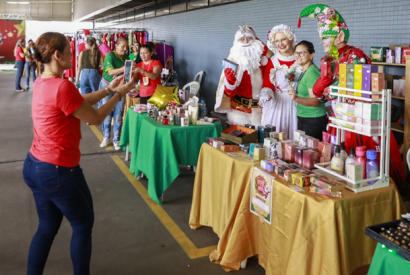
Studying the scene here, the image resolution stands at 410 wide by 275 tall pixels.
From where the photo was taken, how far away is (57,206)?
217 centimetres

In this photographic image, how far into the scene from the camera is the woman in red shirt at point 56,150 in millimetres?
2055

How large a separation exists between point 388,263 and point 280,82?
7.66 ft

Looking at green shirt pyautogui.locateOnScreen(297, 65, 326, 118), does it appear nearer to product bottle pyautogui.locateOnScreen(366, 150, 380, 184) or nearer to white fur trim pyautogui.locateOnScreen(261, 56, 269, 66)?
white fur trim pyautogui.locateOnScreen(261, 56, 269, 66)

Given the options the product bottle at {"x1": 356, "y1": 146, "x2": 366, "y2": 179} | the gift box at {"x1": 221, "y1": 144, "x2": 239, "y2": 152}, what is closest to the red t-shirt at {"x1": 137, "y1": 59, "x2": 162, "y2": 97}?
the gift box at {"x1": 221, "y1": 144, "x2": 239, "y2": 152}

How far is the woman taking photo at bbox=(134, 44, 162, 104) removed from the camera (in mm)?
5055

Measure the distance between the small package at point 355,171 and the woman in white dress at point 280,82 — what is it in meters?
1.49

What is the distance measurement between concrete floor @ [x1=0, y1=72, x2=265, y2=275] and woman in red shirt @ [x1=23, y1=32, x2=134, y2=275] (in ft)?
2.15

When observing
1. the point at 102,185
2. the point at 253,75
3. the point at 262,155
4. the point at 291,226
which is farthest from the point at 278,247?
the point at 102,185

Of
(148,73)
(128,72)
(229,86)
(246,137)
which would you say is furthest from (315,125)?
(148,73)

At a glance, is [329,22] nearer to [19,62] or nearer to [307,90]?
[307,90]

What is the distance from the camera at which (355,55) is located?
271 cm

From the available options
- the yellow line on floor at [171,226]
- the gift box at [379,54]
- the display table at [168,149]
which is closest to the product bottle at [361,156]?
the yellow line on floor at [171,226]

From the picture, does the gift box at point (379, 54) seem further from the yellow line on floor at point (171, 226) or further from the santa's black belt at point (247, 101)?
the yellow line on floor at point (171, 226)

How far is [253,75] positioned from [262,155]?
4.21 ft
